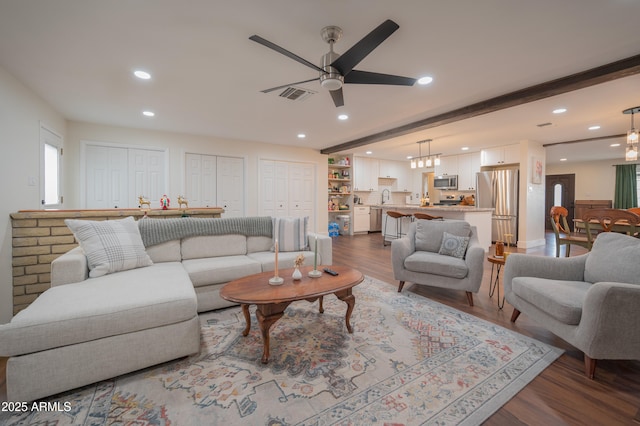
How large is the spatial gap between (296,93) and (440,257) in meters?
2.61

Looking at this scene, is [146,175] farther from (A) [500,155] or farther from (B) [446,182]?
(A) [500,155]

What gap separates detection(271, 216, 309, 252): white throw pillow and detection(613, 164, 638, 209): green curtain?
34.9ft

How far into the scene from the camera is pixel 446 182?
7.68 m

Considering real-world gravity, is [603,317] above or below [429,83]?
below

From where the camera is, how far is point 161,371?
1.66 meters

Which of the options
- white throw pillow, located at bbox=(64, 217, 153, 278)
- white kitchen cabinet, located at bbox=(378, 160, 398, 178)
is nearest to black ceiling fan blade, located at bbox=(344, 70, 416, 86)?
white throw pillow, located at bbox=(64, 217, 153, 278)

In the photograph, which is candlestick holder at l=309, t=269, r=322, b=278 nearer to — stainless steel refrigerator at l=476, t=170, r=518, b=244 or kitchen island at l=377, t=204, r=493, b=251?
kitchen island at l=377, t=204, r=493, b=251

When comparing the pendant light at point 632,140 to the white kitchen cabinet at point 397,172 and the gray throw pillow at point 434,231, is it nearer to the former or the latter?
the gray throw pillow at point 434,231

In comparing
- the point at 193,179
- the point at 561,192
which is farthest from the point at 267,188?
the point at 561,192

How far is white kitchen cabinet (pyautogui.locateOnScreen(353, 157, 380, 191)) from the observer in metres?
8.03

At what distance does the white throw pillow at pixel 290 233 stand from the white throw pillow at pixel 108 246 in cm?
135

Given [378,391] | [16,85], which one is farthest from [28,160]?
[378,391]

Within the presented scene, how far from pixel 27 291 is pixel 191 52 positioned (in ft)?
9.60

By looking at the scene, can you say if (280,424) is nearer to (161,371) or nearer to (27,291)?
(161,371)
